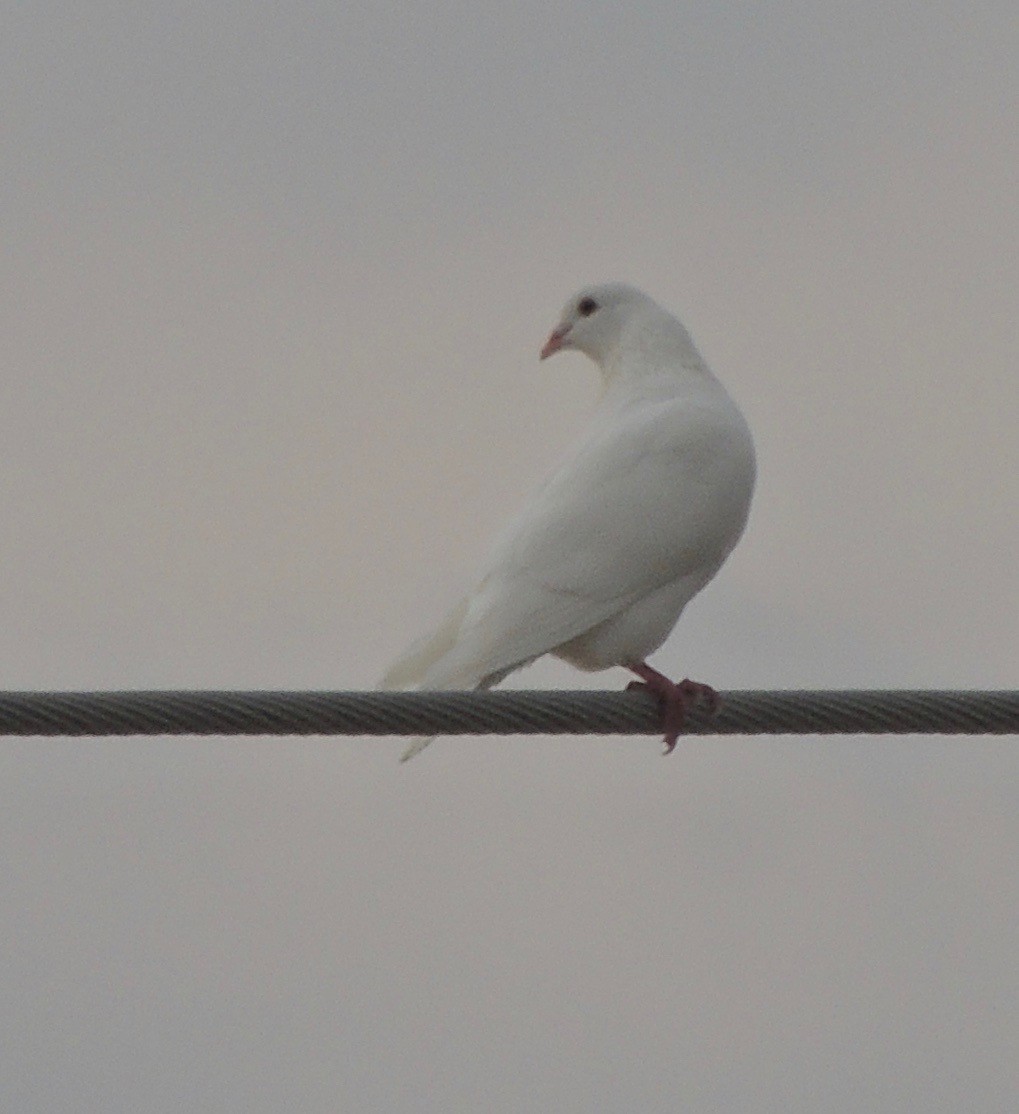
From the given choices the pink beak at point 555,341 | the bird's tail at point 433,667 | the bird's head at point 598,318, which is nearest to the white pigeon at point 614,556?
the bird's tail at point 433,667

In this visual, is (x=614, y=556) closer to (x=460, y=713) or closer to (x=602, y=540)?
(x=602, y=540)

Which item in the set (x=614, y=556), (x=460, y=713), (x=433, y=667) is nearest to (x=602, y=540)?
(x=614, y=556)

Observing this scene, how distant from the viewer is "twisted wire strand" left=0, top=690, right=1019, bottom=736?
628cm

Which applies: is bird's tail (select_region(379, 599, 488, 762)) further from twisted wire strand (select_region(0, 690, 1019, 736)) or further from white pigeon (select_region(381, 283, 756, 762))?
twisted wire strand (select_region(0, 690, 1019, 736))

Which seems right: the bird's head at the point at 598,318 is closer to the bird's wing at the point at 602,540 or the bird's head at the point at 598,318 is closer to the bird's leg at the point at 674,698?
the bird's wing at the point at 602,540

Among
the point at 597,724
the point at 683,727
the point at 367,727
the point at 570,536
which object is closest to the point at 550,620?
the point at 570,536

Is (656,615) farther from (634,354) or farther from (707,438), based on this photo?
(634,354)

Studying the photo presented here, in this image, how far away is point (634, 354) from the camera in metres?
10.8

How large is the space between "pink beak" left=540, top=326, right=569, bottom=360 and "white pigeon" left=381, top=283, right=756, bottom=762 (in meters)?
1.28

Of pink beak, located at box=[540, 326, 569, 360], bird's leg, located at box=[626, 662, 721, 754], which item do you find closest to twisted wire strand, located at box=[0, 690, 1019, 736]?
bird's leg, located at box=[626, 662, 721, 754]

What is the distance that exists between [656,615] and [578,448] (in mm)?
1143

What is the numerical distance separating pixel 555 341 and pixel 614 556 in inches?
97.8

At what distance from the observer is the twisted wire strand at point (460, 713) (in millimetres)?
6277

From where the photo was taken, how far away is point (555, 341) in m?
11.5
